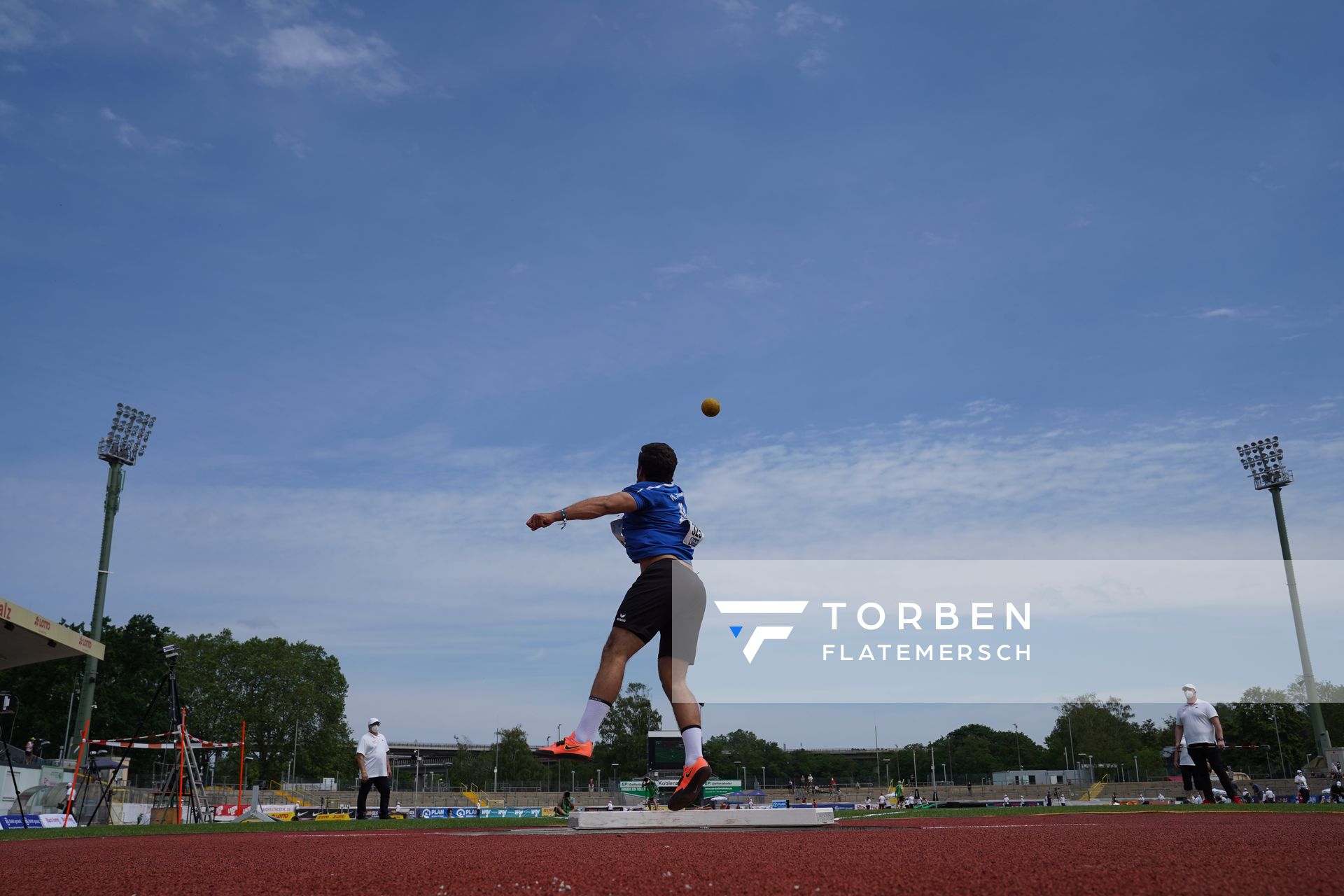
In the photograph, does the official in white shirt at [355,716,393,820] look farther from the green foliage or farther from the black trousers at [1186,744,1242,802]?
the green foliage


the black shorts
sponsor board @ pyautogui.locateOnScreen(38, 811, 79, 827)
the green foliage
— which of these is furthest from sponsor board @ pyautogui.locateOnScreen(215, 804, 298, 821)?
the green foliage

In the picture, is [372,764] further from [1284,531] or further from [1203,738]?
[1284,531]

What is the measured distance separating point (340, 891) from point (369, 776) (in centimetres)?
1133

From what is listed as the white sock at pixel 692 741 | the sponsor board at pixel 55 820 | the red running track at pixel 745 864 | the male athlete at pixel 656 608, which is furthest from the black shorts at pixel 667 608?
the sponsor board at pixel 55 820

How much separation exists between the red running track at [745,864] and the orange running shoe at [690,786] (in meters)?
0.63

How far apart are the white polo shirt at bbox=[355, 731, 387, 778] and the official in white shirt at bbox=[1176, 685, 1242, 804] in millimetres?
10256

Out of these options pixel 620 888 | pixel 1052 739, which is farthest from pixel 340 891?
pixel 1052 739

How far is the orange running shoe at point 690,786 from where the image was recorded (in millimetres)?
5816

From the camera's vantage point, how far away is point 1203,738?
10.7m

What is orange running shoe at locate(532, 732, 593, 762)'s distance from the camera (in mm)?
5770

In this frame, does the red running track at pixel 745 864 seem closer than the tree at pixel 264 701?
Yes

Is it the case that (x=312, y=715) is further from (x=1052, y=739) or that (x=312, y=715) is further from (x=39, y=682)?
(x=1052, y=739)

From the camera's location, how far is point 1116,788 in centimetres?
6706

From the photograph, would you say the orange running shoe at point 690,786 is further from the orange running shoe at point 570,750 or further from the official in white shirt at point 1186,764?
the official in white shirt at point 1186,764
